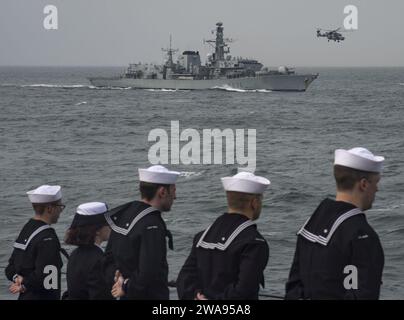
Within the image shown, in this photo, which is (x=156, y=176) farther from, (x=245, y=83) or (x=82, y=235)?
(x=245, y=83)

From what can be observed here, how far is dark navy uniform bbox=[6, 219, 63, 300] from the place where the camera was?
5.12 metres

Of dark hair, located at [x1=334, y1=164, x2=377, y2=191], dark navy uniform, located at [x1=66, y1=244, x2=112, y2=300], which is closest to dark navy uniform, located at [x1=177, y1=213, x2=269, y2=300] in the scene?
dark hair, located at [x1=334, y1=164, x2=377, y2=191]

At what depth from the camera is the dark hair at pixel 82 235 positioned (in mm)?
4895

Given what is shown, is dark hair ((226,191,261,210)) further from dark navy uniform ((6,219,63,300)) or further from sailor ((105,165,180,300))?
dark navy uniform ((6,219,63,300))

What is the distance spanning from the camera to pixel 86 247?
4949 millimetres

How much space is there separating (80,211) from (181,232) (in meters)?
13.8

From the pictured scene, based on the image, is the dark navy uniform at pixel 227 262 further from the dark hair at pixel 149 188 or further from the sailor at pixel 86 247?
the sailor at pixel 86 247

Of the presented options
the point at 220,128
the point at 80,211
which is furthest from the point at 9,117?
the point at 80,211

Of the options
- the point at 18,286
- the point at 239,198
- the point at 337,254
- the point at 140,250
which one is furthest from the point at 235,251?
the point at 18,286

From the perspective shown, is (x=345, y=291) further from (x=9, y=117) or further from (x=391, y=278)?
(x=9, y=117)

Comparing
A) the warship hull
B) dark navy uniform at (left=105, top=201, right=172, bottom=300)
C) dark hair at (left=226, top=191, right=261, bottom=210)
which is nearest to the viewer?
dark hair at (left=226, top=191, right=261, bottom=210)

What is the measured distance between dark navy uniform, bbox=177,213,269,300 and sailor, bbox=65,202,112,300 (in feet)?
2.77

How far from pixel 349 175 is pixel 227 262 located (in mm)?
861

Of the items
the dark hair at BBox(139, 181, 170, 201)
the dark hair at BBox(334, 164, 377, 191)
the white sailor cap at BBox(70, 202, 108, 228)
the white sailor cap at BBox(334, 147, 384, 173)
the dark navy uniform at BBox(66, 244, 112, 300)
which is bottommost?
the dark navy uniform at BBox(66, 244, 112, 300)
